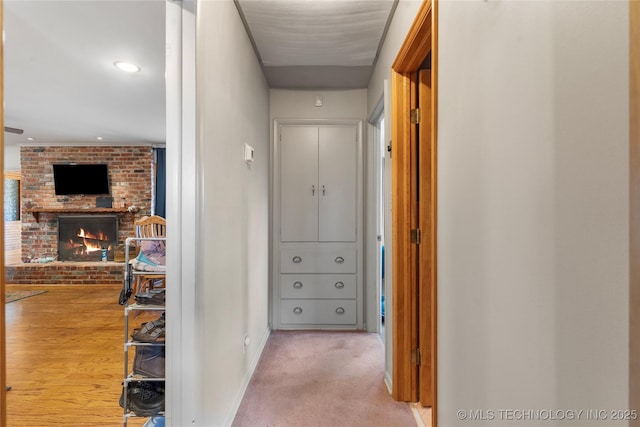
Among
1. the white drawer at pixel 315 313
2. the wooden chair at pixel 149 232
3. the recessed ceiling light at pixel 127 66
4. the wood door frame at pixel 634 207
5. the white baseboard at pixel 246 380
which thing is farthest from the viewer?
the wooden chair at pixel 149 232

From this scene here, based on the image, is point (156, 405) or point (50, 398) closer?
point (156, 405)

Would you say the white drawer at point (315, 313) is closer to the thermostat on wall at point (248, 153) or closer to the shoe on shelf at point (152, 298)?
the thermostat on wall at point (248, 153)

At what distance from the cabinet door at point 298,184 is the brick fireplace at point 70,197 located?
3.48 metres

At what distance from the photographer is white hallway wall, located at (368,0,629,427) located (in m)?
0.50

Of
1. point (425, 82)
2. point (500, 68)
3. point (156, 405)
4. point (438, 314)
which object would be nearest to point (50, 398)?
point (156, 405)

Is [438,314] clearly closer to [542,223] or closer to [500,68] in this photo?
[542,223]

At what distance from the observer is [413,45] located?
1.57 metres

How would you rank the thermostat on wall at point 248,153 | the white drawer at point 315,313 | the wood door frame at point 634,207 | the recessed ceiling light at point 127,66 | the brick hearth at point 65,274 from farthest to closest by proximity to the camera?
the brick hearth at point 65,274 < the white drawer at point 315,313 < the recessed ceiling light at point 127,66 < the thermostat on wall at point 248,153 < the wood door frame at point 634,207

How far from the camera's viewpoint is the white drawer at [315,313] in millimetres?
3068

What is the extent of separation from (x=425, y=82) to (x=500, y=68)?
3.85 ft

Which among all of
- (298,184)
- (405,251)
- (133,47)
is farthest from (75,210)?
(405,251)

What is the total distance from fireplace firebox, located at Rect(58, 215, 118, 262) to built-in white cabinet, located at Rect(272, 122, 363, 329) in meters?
3.95

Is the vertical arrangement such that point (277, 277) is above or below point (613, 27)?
below

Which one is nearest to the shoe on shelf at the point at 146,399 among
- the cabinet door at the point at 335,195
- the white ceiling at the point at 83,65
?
the cabinet door at the point at 335,195
